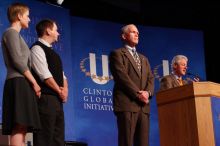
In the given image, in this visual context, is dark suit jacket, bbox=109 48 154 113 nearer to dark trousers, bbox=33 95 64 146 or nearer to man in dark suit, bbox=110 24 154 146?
man in dark suit, bbox=110 24 154 146

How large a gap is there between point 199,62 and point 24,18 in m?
Answer: 4.74

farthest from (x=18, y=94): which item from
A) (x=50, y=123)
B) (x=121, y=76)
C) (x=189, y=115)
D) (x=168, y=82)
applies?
(x=168, y=82)

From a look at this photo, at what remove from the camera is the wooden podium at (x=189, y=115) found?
14.9 feet

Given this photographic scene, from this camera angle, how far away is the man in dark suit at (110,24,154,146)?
4539 millimetres

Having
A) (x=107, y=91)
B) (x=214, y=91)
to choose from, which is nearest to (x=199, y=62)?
(x=107, y=91)

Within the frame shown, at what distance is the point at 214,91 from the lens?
464 cm

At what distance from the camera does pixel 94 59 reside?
7703 mm

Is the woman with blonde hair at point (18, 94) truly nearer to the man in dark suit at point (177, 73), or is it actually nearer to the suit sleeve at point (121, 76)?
the suit sleeve at point (121, 76)

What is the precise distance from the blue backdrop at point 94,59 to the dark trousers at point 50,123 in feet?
8.86

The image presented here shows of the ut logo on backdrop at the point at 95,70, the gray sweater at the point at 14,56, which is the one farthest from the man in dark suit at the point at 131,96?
the ut logo on backdrop at the point at 95,70

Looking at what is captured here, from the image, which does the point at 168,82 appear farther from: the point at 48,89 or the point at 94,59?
the point at 94,59

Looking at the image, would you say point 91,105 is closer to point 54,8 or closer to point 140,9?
point 54,8

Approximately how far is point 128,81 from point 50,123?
86 cm

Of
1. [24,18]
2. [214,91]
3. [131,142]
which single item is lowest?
[131,142]
